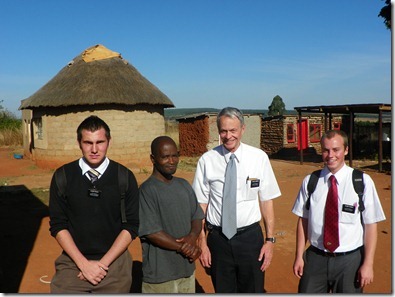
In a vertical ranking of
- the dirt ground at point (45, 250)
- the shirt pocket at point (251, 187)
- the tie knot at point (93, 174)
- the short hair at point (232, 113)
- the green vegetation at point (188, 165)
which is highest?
the short hair at point (232, 113)

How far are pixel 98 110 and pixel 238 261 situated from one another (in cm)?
1178

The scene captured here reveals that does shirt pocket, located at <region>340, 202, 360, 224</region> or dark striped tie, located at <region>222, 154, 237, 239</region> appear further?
dark striped tie, located at <region>222, 154, 237, 239</region>

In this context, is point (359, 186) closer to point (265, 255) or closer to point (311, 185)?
point (311, 185)

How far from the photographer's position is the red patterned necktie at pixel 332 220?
256 centimetres

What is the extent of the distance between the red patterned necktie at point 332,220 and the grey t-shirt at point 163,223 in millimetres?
937

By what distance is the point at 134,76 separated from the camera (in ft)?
51.7

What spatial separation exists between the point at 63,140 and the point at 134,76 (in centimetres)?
402

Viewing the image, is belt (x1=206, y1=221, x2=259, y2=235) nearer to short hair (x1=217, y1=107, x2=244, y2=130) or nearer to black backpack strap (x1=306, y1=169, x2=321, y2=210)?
black backpack strap (x1=306, y1=169, x2=321, y2=210)

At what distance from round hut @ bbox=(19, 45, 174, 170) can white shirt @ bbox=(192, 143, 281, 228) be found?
11.0 m

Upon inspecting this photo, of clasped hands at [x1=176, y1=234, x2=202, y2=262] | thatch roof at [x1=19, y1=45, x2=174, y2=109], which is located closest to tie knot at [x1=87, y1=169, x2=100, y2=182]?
clasped hands at [x1=176, y1=234, x2=202, y2=262]

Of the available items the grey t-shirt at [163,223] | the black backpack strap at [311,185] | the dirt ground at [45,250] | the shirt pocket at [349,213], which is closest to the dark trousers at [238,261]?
the grey t-shirt at [163,223]

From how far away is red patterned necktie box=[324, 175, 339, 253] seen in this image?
2564 mm

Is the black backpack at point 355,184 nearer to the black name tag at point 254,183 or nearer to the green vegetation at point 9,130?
the black name tag at point 254,183

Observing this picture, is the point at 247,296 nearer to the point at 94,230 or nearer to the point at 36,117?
the point at 94,230
